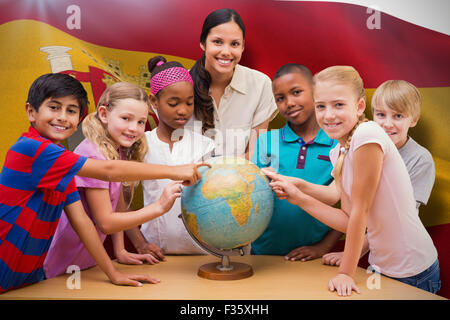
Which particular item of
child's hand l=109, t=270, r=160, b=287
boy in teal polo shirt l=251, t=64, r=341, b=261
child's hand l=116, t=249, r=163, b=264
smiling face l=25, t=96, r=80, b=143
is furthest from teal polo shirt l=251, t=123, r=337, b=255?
smiling face l=25, t=96, r=80, b=143

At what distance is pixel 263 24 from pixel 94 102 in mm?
1808

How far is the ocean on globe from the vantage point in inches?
92.4

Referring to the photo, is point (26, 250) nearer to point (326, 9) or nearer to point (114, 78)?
point (114, 78)

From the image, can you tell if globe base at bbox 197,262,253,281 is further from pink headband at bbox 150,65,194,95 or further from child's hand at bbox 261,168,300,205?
pink headband at bbox 150,65,194,95

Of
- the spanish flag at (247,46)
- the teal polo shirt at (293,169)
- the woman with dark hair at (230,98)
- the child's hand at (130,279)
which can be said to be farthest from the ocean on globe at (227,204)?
the spanish flag at (247,46)

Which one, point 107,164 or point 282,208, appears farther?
point 282,208

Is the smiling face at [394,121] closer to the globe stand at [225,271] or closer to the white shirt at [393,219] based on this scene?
the white shirt at [393,219]

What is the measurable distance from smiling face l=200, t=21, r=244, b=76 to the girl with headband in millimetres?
365

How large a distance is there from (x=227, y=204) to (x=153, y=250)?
1.03m

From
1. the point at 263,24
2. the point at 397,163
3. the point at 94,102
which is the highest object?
the point at 263,24

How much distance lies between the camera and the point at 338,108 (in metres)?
2.46

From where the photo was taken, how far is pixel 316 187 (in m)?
2.97

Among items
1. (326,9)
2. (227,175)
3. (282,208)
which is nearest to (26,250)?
(227,175)

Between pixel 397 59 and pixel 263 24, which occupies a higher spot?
pixel 263 24
